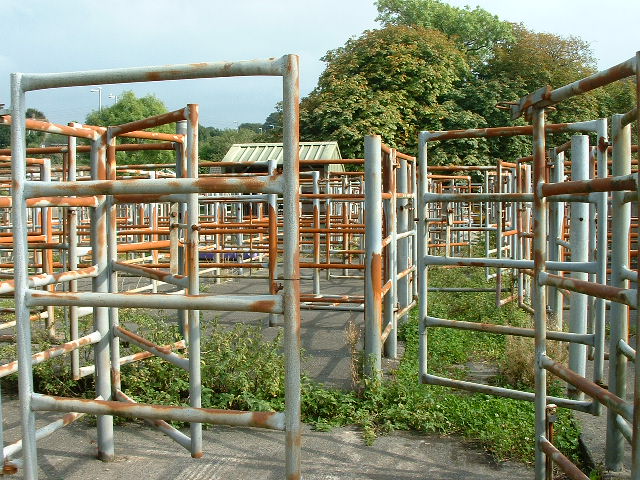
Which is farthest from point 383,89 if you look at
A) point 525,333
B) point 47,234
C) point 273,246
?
point 525,333

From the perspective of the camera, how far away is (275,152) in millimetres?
26688

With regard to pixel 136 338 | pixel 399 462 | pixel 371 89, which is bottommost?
pixel 399 462

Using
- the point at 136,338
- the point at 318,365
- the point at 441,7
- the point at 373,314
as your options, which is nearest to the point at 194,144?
the point at 136,338

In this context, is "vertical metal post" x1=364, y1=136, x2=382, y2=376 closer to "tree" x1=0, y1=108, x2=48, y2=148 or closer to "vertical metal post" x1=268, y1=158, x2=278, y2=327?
"vertical metal post" x1=268, y1=158, x2=278, y2=327

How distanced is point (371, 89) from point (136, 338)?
27512mm

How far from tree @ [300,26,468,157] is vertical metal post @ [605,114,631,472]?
2483cm

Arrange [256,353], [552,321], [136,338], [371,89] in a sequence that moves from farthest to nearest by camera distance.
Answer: [371,89] < [552,321] < [256,353] < [136,338]

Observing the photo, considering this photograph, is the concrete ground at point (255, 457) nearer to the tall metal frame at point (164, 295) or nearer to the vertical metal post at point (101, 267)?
the vertical metal post at point (101, 267)

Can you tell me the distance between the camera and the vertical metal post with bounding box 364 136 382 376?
4727mm

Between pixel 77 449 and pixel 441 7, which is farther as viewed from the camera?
pixel 441 7

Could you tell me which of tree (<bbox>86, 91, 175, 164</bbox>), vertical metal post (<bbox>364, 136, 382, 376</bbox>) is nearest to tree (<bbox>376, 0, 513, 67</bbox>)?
tree (<bbox>86, 91, 175, 164</bbox>)

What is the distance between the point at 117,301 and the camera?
2268 millimetres

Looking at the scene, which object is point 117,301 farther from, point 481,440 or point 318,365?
point 318,365

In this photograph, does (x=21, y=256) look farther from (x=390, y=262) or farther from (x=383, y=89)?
(x=383, y=89)
